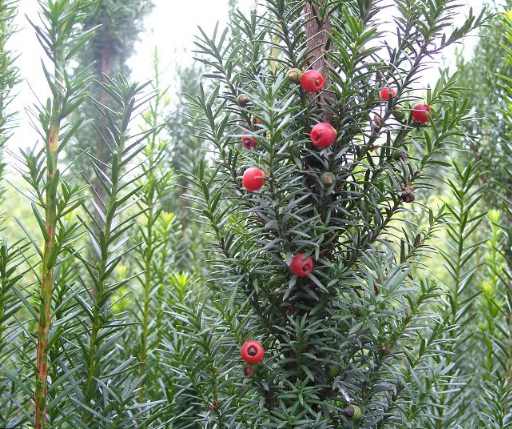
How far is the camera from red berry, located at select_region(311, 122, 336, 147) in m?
0.68

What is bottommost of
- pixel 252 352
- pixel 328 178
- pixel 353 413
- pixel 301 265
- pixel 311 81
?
pixel 353 413

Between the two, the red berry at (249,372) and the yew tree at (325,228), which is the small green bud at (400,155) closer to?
the yew tree at (325,228)

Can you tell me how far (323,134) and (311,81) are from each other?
0.28 ft

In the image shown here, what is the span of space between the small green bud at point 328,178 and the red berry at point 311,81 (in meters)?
0.13

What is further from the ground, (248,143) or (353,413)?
(248,143)

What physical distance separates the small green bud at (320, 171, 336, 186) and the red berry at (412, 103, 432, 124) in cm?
18

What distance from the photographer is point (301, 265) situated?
0.67 m

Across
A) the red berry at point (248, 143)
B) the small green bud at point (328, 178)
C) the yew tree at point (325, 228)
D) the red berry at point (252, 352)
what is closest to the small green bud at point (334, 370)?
the yew tree at point (325, 228)

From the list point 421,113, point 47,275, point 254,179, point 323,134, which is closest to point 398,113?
point 421,113

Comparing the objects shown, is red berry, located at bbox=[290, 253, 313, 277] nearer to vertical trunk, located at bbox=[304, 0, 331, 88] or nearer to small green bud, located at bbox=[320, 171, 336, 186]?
small green bud, located at bbox=[320, 171, 336, 186]

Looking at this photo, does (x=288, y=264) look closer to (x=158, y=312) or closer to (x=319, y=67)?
(x=319, y=67)

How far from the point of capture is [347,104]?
74cm

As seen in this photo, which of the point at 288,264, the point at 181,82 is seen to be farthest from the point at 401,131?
the point at 181,82

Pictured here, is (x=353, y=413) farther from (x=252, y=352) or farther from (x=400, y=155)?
(x=400, y=155)
